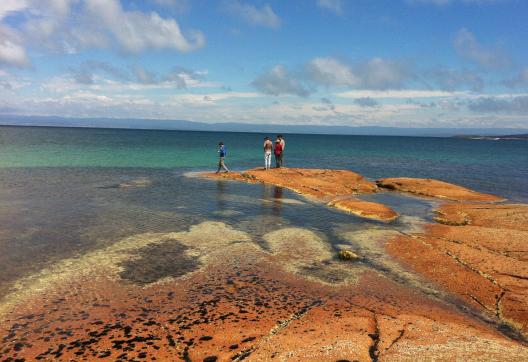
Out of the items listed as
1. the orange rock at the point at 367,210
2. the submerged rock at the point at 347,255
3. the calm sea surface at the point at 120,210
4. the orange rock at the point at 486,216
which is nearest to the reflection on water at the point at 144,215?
the calm sea surface at the point at 120,210

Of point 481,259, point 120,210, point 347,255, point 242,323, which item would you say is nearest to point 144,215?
point 120,210

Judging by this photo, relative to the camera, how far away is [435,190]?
38906mm

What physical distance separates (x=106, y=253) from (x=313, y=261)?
31.5 ft

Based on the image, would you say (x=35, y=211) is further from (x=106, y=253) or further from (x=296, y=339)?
(x=296, y=339)

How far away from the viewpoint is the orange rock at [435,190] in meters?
36.9

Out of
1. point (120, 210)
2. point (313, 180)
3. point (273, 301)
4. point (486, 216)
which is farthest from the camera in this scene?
point (313, 180)

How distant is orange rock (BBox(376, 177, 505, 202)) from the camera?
36.9m

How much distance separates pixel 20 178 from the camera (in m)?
37.6

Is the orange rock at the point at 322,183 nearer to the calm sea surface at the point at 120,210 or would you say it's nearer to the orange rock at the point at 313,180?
the orange rock at the point at 313,180

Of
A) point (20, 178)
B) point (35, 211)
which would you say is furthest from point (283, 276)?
point (20, 178)

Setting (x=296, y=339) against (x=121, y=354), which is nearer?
(x=121, y=354)

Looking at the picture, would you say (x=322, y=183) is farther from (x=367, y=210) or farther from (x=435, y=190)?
(x=435, y=190)

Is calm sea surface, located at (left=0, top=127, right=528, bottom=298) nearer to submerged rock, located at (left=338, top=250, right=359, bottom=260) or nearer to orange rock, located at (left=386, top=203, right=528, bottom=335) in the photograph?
submerged rock, located at (left=338, top=250, right=359, bottom=260)

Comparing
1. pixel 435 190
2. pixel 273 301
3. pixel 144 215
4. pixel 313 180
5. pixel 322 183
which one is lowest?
pixel 435 190
